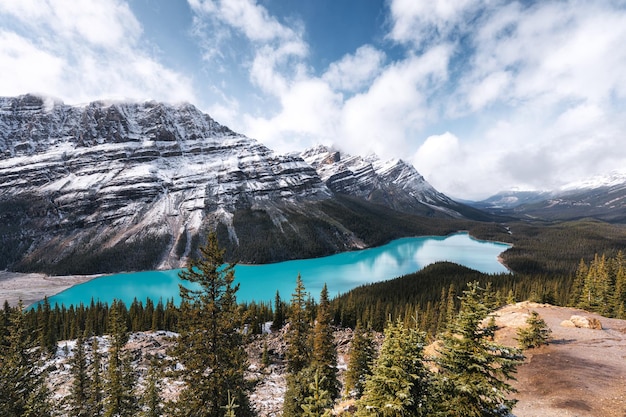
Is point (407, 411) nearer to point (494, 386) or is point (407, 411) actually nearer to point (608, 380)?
point (494, 386)

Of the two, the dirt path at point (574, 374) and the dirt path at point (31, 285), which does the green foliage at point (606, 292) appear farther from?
the dirt path at point (31, 285)

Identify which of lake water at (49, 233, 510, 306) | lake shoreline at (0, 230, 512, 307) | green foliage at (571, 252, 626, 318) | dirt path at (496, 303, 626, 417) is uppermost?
dirt path at (496, 303, 626, 417)

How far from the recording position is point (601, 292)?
175ft

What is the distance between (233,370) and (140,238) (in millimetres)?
208310

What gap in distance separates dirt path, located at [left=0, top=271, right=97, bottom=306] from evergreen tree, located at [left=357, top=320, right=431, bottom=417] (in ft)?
A: 487

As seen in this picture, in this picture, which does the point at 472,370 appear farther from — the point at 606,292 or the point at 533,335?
the point at 606,292

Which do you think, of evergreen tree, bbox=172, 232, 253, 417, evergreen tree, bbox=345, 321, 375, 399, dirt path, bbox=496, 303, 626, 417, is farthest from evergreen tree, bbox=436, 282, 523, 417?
evergreen tree, bbox=345, 321, 375, 399

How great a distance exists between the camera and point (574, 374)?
21.6m

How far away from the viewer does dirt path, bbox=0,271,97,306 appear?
11692cm

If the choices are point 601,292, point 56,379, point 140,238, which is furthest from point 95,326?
point 140,238

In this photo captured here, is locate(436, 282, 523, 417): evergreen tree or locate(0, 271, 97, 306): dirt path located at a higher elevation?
locate(436, 282, 523, 417): evergreen tree

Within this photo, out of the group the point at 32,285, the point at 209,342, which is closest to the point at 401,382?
the point at 209,342

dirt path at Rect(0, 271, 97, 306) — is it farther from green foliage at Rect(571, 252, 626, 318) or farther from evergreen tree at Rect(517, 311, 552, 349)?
green foliage at Rect(571, 252, 626, 318)

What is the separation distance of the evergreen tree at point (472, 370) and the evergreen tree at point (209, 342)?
869cm
